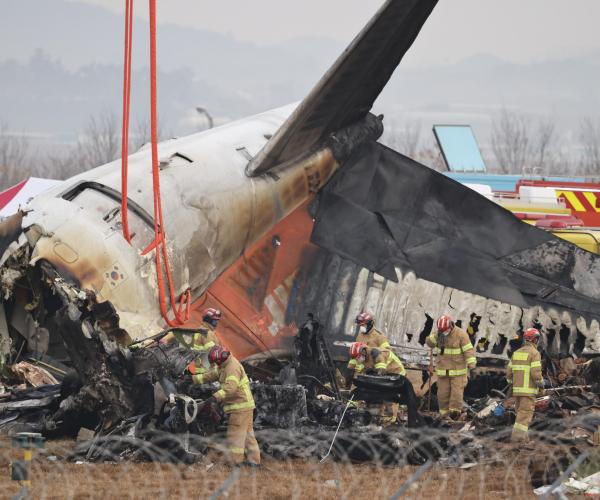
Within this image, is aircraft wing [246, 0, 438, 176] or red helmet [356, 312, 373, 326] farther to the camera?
red helmet [356, 312, 373, 326]

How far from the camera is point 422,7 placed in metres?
16.4

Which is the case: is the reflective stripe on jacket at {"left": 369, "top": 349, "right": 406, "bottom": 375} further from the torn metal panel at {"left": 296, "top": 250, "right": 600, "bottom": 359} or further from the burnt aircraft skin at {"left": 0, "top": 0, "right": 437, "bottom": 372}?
the burnt aircraft skin at {"left": 0, "top": 0, "right": 437, "bottom": 372}

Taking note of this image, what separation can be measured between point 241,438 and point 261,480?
0.81 metres

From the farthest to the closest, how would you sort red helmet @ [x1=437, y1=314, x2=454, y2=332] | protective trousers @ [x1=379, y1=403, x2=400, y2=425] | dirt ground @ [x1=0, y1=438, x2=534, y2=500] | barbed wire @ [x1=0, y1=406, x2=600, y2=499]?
red helmet @ [x1=437, y1=314, x2=454, y2=332], protective trousers @ [x1=379, y1=403, x2=400, y2=425], barbed wire @ [x1=0, y1=406, x2=600, y2=499], dirt ground @ [x1=0, y1=438, x2=534, y2=500]

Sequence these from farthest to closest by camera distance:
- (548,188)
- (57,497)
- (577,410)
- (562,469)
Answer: (548,188)
(577,410)
(562,469)
(57,497)

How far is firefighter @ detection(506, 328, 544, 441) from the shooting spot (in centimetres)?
1477

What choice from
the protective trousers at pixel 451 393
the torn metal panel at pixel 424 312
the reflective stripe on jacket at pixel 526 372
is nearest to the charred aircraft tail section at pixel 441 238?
the torn metal panel at pixel 424 312

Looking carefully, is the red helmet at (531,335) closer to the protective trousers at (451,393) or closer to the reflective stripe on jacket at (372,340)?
the protective trousers at (451,393)

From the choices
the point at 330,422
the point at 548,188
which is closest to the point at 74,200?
the point at 330,422

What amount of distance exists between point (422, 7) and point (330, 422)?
269 inches

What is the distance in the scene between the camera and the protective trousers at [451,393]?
54.9 ft

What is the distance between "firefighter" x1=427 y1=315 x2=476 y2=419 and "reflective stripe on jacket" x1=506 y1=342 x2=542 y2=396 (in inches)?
60.1

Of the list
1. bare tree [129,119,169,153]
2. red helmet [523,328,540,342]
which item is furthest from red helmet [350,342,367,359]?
bare tree [129,119,169,153]

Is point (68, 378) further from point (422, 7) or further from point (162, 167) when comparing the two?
point (422, 7)
